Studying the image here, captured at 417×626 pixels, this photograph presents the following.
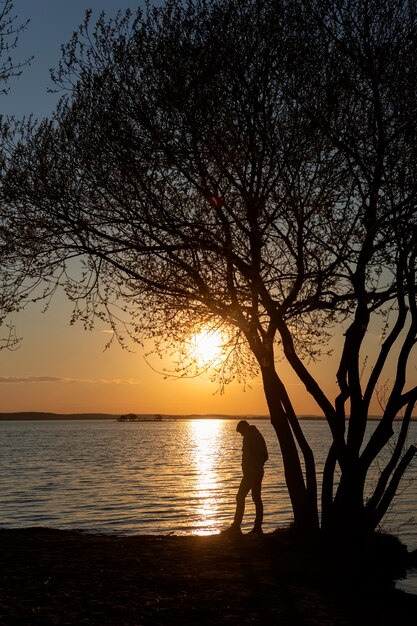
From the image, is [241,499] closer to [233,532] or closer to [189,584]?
[233,532]

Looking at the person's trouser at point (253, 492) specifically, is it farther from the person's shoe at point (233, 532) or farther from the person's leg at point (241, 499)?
the person's shoe at point (233, 532)

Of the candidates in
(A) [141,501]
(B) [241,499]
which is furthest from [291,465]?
(A) [141,501]

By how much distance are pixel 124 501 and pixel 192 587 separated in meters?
28.8

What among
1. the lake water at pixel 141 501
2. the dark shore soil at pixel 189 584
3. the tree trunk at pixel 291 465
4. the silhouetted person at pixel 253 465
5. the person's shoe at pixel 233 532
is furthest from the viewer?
the lake water at pixel 141 501

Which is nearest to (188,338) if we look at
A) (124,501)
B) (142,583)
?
(142,583)

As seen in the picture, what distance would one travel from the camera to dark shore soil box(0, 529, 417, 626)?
35.9 ft

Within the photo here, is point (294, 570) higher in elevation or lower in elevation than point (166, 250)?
lower

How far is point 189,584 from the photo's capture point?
12883 millimetres

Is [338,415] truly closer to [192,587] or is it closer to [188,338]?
[188,338]

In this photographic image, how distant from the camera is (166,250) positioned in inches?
685

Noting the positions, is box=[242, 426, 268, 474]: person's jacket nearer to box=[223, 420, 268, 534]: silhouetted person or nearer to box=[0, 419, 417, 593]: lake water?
box=[223, 420, 268, 534]: silhouetted person

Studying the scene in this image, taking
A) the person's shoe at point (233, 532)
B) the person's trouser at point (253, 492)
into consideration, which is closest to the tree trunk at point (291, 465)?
the person's trouser at point (253, 492)

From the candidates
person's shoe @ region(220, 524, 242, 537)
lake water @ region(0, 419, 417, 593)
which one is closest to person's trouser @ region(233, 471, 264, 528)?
person's shoe @ region(220, 524, 242, 537)

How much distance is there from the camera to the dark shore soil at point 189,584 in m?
10.9
